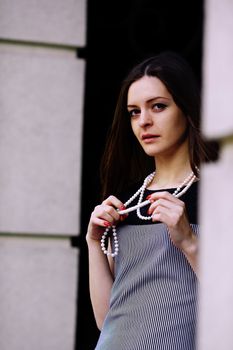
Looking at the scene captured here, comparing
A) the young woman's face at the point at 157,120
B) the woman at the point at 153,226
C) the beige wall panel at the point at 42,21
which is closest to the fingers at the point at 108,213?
the woman at the point at 153,226

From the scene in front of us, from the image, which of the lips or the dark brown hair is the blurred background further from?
the lips

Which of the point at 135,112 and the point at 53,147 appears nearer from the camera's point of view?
the point at 135,112

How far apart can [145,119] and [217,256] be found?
1.14m

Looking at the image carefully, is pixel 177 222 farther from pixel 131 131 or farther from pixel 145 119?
pixel 131 131

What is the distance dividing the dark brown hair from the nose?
89mm

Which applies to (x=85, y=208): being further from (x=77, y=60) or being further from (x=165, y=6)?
(x=165, y=6)

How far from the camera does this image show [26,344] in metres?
3.34

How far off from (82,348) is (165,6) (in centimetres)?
146

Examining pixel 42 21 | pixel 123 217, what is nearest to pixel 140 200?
pixel 123 217

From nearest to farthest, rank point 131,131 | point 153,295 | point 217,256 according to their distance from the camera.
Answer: point 217,256
point 153,295
point 131,131

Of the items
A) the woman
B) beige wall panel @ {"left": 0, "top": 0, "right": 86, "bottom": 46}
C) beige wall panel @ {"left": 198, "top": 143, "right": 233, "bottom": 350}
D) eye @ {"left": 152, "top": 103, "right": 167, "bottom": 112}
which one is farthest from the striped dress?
beige wall panel @ {"left": 0, "top": 0, "right": 86, "bottom": 46}

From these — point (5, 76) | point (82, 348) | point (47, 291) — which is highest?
point (5, 76)

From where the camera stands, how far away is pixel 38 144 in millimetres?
3369

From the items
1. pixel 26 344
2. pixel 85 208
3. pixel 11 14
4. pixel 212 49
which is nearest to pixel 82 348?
pixel 26 344
